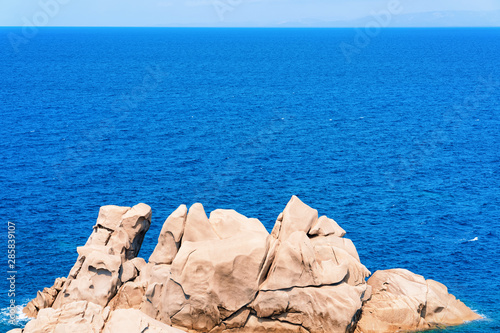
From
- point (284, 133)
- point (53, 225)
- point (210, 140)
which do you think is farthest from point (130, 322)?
point (284, 133)

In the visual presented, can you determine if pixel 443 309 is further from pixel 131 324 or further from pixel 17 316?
pixel 17 316

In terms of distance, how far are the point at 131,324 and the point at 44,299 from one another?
57.5ft

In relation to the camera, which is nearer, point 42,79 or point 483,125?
point 483,125

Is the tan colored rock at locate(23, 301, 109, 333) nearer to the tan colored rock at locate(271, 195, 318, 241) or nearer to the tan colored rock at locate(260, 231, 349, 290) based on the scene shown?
the tan colored rock at locate(260, 231, 349, 290)

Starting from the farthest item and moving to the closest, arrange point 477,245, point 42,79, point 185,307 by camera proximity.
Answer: point 42,79, point 477,245, point 185,307

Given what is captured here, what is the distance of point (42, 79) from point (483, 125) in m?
151

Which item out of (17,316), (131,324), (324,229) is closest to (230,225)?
(324,229)

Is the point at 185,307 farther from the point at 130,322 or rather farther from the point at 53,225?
the point at 53,225

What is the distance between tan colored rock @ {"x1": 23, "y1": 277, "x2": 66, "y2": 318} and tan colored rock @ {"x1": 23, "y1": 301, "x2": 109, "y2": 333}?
11432 millimetres

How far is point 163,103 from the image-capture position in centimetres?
16162

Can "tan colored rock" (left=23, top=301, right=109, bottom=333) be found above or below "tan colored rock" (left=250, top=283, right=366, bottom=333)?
below

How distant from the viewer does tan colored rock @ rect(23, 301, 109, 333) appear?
1636 inches

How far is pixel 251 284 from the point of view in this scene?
49.4 meters

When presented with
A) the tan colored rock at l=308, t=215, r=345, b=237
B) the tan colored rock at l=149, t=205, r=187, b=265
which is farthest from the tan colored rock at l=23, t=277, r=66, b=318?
→ the tan colored rock at l=308, t=215, r=345, b=237
